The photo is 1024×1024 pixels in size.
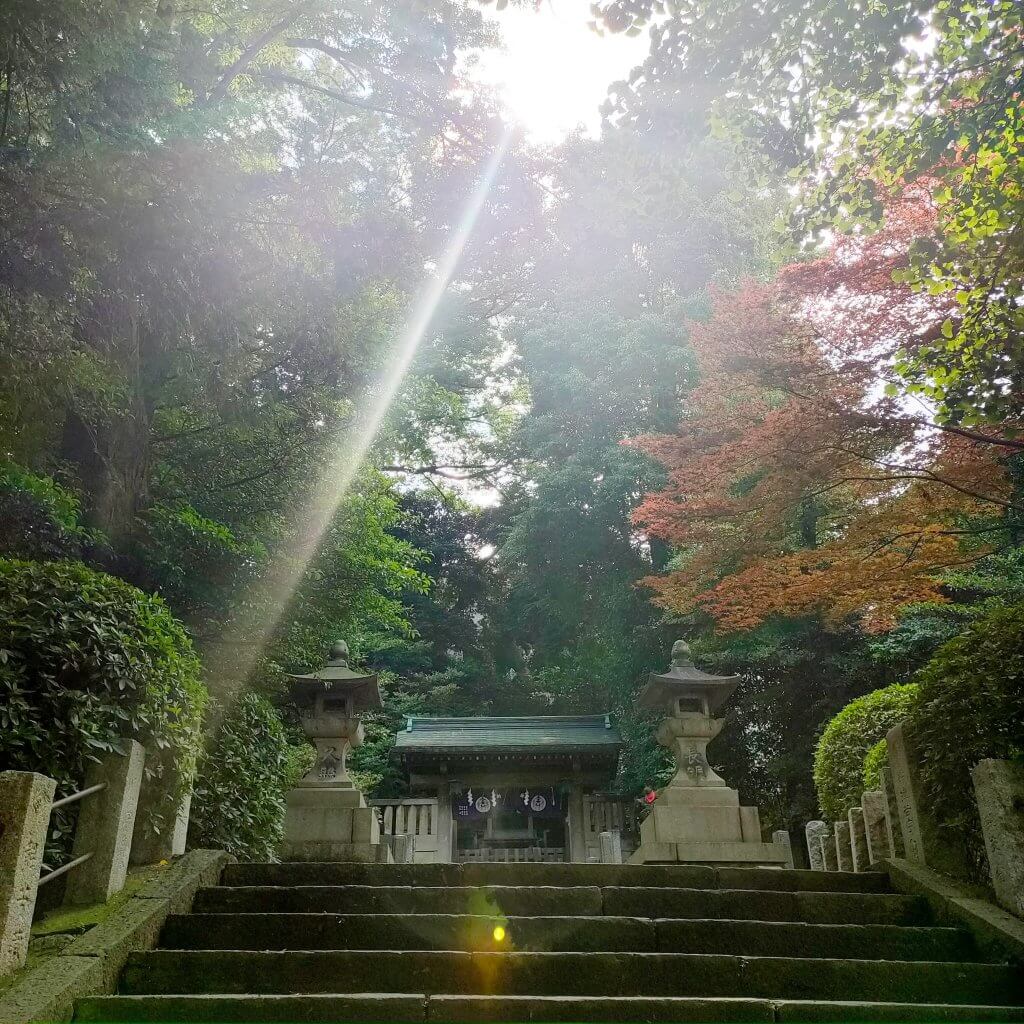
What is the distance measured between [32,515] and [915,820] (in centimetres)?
783

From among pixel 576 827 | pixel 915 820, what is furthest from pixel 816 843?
pixel 576 827

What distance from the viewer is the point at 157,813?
4.90 metres

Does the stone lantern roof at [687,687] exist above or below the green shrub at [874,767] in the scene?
above

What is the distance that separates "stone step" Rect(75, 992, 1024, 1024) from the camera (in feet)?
11.0

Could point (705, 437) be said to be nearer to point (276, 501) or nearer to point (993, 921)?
Result: point (276, 501)

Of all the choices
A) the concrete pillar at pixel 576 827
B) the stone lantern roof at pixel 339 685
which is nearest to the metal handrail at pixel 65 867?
the stone lantern roof at pixel 339 685

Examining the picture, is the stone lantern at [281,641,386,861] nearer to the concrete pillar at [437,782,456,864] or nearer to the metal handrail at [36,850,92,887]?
the metal handrail at [36,850,92,887]

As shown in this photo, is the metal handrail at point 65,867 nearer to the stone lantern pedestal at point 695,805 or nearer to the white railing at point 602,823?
the stone lantern pedestal at point 695,805

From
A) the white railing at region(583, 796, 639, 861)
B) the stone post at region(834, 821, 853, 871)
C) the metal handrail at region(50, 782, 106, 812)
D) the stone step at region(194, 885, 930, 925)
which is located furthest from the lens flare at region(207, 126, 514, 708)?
the white railing at region(583, 796, 639, 861)

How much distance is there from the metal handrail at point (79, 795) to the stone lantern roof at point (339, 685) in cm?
370

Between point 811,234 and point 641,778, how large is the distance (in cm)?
1356

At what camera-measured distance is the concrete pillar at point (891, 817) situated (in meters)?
5.49

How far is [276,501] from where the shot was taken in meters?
11.1

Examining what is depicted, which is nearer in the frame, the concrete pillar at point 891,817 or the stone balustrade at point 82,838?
the stone balustrade at point 82,838
